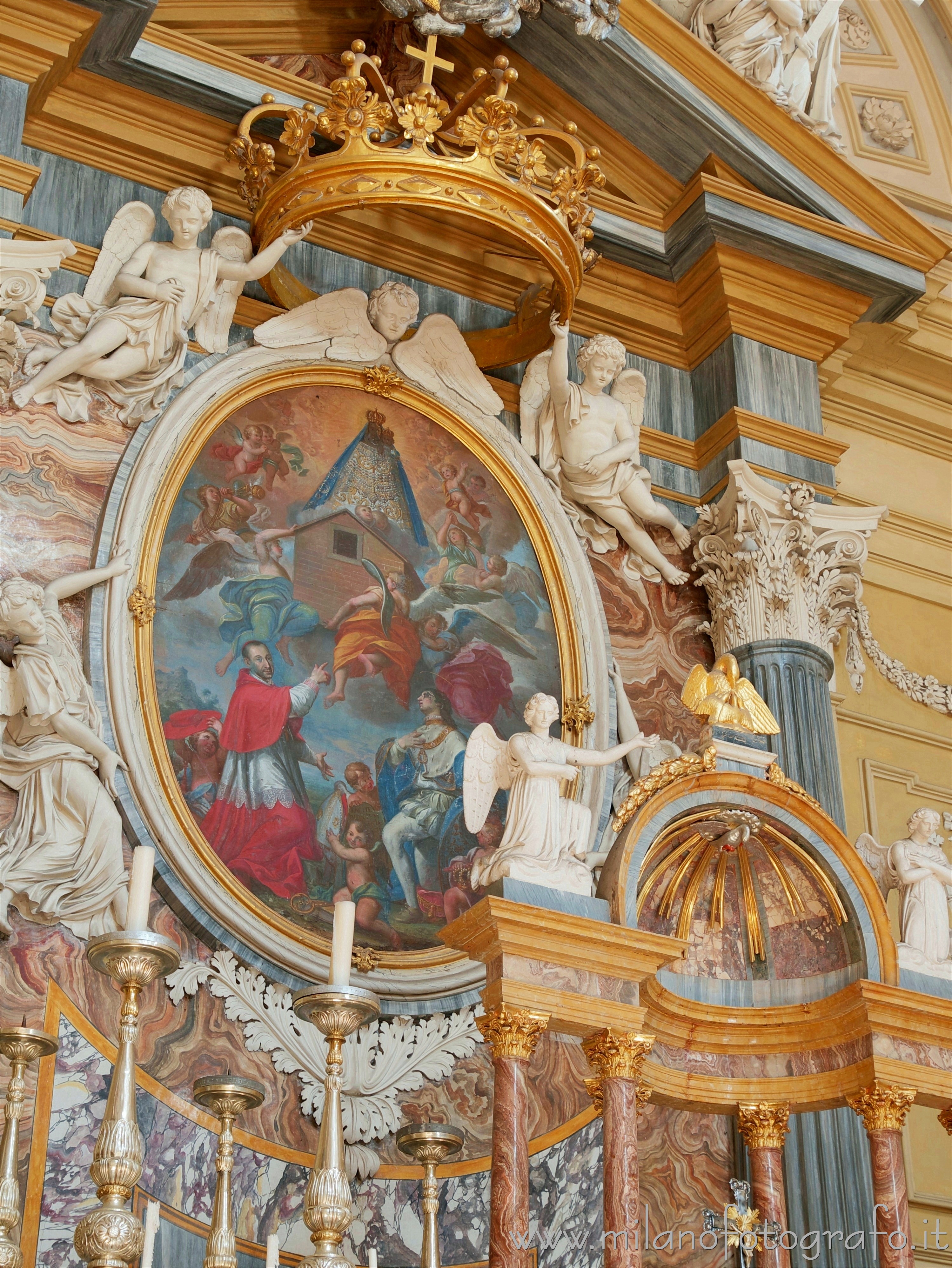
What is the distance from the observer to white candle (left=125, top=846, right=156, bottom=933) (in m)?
5.48

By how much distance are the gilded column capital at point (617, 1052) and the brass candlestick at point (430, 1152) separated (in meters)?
0.61

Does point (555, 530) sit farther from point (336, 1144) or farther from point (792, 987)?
point (336, 1144)

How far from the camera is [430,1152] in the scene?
6879 millimetres

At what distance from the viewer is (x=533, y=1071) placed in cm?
821

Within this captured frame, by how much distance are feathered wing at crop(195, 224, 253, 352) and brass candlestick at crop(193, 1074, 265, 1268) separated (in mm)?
3982

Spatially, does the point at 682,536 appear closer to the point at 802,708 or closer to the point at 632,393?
the point at 632,393

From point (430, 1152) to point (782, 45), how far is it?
6.94 meters

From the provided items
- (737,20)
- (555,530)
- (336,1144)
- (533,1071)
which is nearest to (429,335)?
(555,530)

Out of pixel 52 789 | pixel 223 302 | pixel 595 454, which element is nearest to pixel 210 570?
pixel 223 302

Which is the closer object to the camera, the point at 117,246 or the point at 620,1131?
the point at 620,1131

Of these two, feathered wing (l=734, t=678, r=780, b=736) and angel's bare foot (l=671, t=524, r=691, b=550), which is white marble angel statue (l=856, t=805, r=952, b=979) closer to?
feathered wing (l=734, t=678, r=780, b=736)

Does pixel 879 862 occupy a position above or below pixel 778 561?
below

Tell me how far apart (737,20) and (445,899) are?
18.2 ft

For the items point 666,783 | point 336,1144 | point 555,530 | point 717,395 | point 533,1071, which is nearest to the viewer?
point 336,1144
